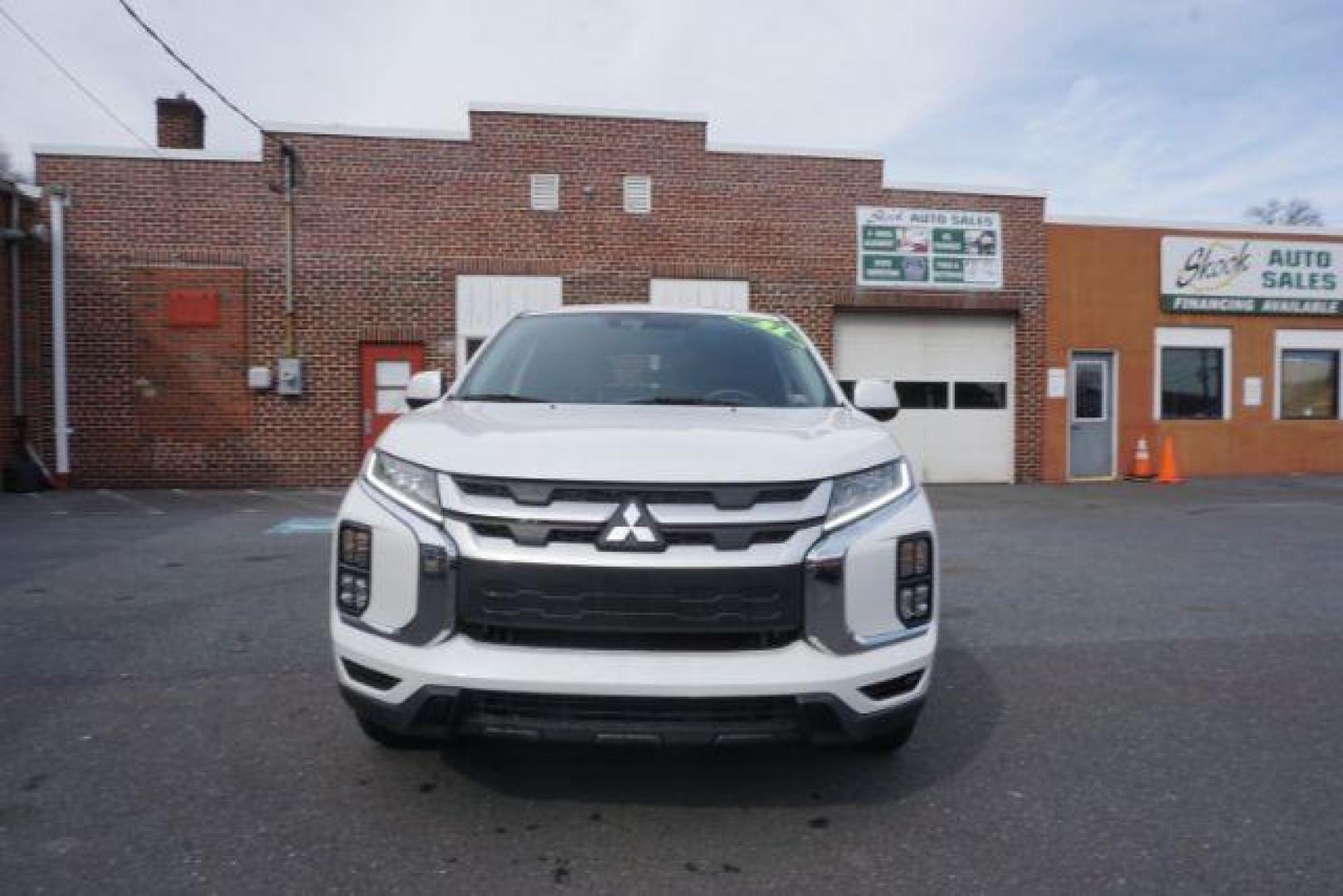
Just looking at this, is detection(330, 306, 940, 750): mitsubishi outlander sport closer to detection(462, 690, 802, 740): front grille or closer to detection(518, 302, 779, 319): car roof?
detection(462, 690, 802, 740): front grille

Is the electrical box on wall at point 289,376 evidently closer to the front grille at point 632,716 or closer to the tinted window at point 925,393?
the tinted window at point 925,393

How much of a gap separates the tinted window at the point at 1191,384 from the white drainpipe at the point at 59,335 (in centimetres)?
1754

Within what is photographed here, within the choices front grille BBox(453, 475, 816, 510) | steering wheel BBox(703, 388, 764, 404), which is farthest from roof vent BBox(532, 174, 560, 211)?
front grille BBox(453, 475, 816, 510)

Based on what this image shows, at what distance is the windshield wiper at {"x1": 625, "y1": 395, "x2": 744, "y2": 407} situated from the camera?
11.6 feet

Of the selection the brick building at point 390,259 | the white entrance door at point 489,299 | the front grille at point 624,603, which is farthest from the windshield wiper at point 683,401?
the brick building at point 390,259

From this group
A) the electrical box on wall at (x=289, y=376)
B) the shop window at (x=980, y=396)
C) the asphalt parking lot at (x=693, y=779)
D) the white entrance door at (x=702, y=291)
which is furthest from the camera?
the shop window at (x=980, y=396)

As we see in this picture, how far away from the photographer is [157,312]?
12.9 metres

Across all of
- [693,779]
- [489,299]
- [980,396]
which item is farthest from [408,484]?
[980,396]

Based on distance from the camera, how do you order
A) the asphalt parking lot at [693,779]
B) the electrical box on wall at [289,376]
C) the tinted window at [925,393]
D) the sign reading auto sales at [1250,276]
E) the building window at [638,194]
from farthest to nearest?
the sign reading auto sales at [1250,276] < the tinted window at [925,393] < the building window at [638,194] < the electrical box on wall at [289,376] < the asphalt parking lot at [693,779]

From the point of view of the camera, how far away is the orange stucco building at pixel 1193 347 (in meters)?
15.3

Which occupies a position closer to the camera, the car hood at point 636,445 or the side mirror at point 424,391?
the car hood at point 636,445

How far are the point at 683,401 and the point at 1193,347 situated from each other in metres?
15.6

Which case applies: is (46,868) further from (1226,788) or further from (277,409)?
(277,409)

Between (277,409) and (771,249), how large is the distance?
7.83 meters
